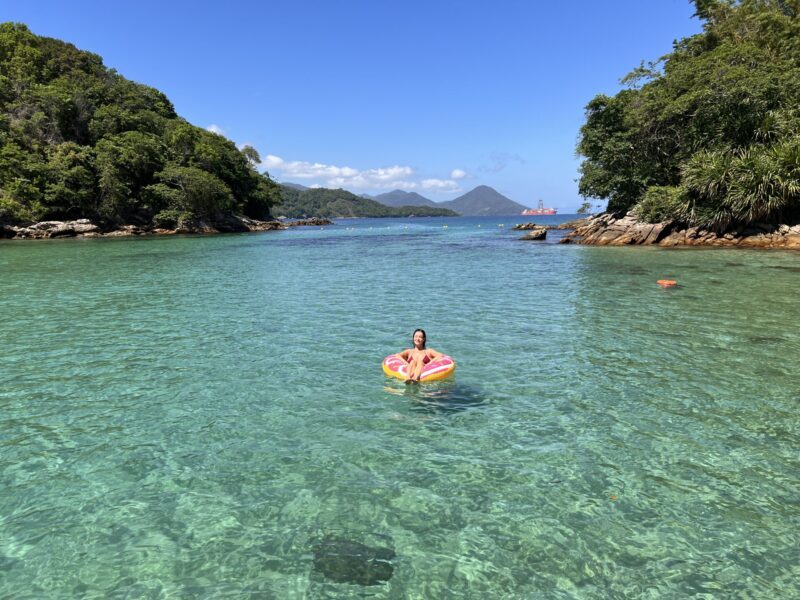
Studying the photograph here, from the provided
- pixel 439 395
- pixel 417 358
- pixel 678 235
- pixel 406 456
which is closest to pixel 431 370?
pixel 417 358

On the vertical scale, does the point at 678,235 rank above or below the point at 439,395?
above

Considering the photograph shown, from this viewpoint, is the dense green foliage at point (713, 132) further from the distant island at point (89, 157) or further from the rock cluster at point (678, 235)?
the distant island at point (89, 157)

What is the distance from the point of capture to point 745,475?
571cm

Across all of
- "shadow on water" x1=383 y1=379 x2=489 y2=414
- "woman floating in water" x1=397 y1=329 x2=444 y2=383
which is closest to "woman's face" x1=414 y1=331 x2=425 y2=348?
"woman floating in water" x1=397 y1=329 x2=444 y2=383

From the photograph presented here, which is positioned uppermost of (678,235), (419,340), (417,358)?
(678,235)

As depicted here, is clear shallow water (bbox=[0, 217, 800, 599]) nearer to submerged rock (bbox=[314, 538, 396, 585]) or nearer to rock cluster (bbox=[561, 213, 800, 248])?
submerged rock (bbox=[314, 538, 396, 585])

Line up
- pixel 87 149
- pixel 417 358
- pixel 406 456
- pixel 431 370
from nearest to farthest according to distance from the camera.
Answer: pixel 406 456 → pixel 431 370 → pixel 417 358 → pixel 87 149

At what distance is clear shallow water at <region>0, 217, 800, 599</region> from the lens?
4328mm

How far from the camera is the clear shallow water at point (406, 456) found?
433 centimetres

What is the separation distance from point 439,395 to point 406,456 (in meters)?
2.26

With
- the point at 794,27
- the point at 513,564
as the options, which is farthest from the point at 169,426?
the point at 794,27

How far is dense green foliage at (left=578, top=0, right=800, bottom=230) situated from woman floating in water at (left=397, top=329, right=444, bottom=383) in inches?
1273

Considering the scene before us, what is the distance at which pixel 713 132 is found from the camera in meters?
35.7

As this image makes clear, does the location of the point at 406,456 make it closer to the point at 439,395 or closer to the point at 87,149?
the point at 439,395
